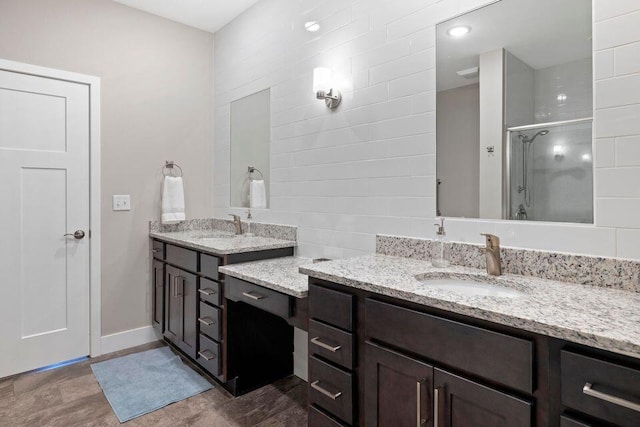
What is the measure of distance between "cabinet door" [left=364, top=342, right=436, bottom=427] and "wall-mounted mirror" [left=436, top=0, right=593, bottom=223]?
77 centimetres

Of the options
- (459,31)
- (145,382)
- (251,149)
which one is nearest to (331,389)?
(145,382)

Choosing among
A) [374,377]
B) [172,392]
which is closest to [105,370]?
[172,392]

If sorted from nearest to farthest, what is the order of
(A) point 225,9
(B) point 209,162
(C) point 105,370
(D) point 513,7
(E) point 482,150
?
(D) point 513,7
(E) point 482,150
(C) point 105,370
(A) point 225,9
(B) point 209,162

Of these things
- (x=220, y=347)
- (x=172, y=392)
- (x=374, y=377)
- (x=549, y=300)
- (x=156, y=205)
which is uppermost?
(x=156, y=205)

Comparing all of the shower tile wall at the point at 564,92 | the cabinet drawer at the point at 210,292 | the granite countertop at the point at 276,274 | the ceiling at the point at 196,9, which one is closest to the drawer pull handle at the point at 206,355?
the cabinet drawer at the point at 210,292

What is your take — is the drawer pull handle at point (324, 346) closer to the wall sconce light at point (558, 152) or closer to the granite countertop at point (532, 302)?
the granite countertop at point (532, 302)

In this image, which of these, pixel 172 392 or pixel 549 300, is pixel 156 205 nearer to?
pixel 172 392

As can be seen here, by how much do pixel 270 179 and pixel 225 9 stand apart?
153 centimetres

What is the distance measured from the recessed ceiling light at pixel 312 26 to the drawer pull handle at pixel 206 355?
2183 millimetres

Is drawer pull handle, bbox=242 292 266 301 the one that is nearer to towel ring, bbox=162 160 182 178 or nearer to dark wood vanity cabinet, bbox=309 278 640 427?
dark wood vanity cabinet, bbox=309 278 640 427

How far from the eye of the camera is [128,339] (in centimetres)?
295

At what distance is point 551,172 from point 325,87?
1.30m

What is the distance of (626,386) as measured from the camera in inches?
Result: 29.6

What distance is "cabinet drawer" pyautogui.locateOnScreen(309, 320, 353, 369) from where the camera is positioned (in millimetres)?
1363
